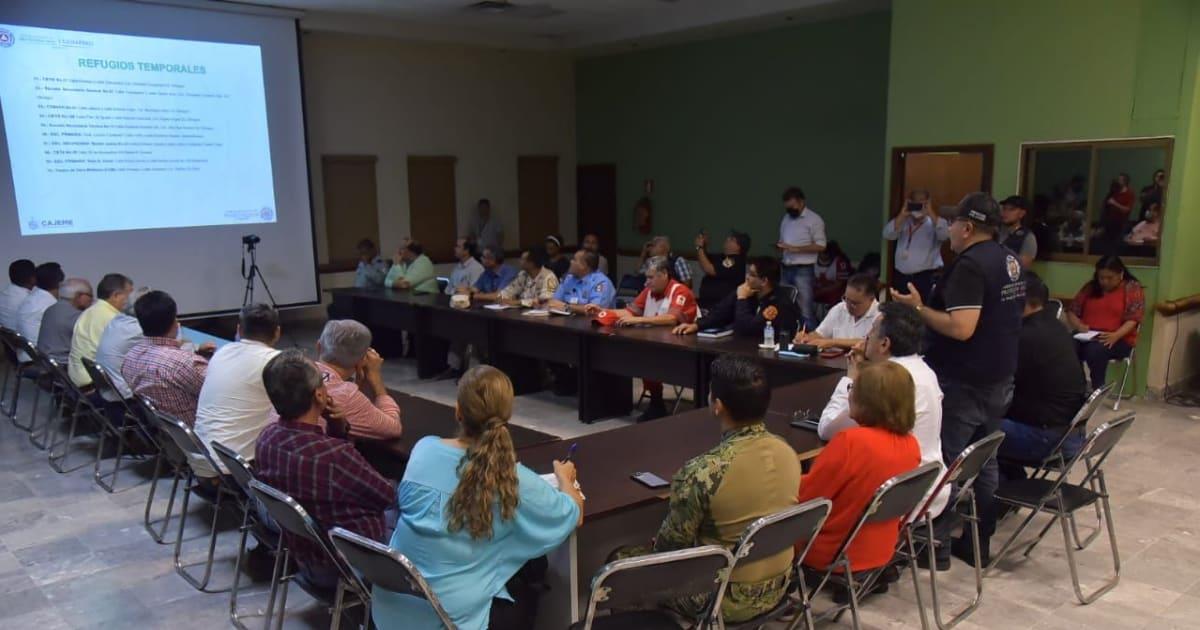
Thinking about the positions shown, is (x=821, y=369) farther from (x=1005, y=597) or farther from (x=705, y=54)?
(x=705, y=54)

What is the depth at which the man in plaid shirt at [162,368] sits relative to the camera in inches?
146

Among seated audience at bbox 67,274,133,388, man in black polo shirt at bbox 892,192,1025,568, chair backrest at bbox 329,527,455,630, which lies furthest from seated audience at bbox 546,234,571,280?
chair backrest at bbox 329,527,455,630

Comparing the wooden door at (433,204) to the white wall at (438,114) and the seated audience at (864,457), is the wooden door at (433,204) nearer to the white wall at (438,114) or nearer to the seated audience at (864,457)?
the white wall at (438,114)

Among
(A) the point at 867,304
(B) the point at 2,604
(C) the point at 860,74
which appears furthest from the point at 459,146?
(B) the point at 2,604

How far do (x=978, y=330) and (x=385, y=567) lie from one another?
249cm

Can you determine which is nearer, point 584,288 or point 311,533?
point 311,533

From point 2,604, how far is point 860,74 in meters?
8.18

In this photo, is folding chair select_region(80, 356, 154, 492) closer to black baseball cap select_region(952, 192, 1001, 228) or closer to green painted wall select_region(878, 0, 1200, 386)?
black baseball cap select_region(952, 192, 1001, 228)

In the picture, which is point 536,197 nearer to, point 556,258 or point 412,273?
point 412,273

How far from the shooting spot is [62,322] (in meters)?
5.18

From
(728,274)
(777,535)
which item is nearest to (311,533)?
(777,535)

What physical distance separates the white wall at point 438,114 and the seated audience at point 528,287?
3388mm

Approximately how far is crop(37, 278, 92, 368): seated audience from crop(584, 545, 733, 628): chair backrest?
453cm

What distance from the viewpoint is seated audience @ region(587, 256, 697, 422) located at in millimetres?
5492
